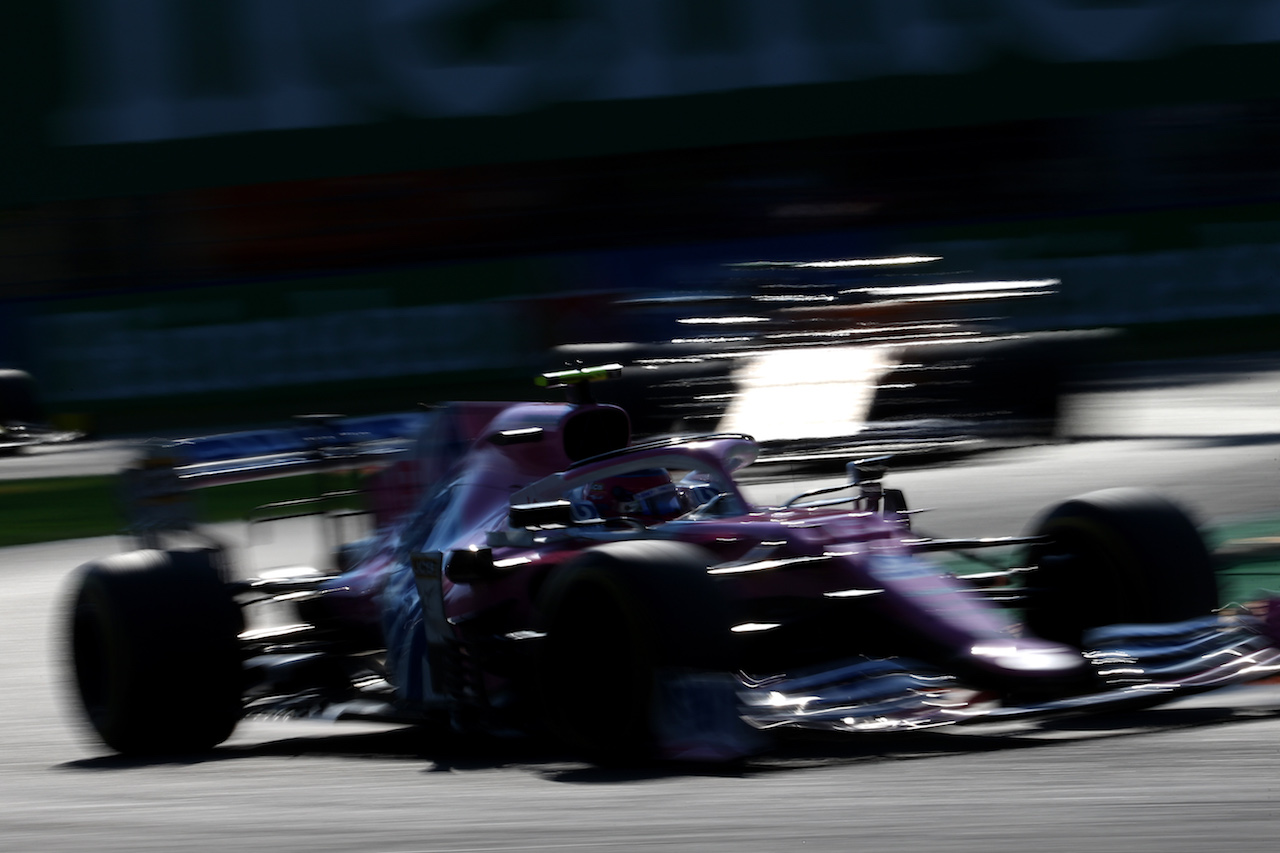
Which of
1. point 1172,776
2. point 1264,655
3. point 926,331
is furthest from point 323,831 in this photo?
point 926,331

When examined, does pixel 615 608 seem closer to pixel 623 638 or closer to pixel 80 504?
pixel 623 638

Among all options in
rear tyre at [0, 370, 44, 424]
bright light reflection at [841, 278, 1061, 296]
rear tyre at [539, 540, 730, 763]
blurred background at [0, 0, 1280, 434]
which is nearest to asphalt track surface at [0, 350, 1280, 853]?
rear tyre at [539, 540, 730, 763]

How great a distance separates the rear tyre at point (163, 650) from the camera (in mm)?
7156

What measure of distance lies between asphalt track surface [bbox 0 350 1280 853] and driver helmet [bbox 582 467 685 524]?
0.84m

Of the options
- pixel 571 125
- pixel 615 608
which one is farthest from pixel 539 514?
pixel 571 125

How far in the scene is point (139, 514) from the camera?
316 inches

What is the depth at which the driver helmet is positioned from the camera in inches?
264

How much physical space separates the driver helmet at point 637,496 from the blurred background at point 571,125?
1737cm

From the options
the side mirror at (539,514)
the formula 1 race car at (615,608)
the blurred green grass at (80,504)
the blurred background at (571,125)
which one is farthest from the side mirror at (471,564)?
the blurred background at (571,125)

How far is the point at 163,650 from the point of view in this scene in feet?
23.6

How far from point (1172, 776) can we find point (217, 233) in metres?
21.5

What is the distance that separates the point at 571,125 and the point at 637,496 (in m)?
19.0

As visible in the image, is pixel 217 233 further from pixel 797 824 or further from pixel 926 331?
pixel 797 824

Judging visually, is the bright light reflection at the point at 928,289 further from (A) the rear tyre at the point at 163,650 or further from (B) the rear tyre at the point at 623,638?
(B) the rear tyre at the point at 623,638
